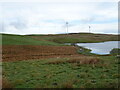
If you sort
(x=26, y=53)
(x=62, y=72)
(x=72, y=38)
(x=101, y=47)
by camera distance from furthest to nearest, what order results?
(x=72, y=38) → (x=101, y=47) → (x=26, y=53) → (x=62, y=72)

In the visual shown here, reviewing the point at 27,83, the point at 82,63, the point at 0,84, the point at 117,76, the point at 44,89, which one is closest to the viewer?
the point at 44,89

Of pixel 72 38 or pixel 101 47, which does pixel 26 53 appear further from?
pixel 72 38

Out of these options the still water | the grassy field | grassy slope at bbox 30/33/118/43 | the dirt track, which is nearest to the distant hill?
grassy slope at bbox 30/33/118/43

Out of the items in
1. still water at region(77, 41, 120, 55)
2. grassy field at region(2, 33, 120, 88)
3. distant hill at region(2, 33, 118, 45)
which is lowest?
still water at region(77, 41, 120, 55)

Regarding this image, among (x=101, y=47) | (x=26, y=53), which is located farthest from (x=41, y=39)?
(x=26, y=53)

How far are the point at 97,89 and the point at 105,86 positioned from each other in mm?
753

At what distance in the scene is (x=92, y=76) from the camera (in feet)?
47.3

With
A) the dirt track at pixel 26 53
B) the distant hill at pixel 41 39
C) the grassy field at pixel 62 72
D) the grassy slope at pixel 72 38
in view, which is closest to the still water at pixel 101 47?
the dirt track at pixel 26 53

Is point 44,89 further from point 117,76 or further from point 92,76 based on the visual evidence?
point 117,76

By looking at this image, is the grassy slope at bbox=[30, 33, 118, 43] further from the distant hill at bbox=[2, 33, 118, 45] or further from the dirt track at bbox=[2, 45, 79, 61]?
the dirt track at bbox=[2, 45, 79, 61]

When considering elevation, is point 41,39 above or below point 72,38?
below

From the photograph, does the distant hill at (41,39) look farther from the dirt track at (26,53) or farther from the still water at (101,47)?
the still water at (101,47)

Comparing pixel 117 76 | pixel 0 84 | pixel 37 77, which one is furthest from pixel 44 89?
pixel 117 76

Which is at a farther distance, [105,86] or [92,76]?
[92,76]
